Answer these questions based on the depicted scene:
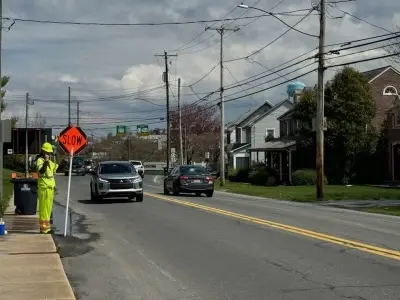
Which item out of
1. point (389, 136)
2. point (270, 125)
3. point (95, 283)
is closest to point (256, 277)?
point (95, 283)

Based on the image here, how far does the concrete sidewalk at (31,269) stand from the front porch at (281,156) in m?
36.3

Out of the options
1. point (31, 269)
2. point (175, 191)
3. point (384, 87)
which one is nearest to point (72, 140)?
point (31, 269)

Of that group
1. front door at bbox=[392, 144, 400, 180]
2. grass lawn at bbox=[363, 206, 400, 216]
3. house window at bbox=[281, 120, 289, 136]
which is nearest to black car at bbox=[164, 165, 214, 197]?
grass lawn at bbox=[363, 206, 400, 216]

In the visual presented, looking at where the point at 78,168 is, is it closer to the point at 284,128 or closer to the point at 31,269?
the point at 284,128

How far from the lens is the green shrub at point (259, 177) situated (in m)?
49.3

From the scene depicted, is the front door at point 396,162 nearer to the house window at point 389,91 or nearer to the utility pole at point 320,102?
the house window at point 389,91

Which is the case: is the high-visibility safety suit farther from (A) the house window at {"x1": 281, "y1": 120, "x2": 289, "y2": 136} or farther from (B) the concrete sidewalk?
(A) the house window at {"x1": 281, "y1": 120, "x2": 289, "y2": 136}

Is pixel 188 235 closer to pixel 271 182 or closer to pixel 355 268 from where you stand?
pixel 355 268

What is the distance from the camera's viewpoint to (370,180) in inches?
1796

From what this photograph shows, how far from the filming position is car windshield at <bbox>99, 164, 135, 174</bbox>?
26.1 meters

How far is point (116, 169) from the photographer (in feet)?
86.6

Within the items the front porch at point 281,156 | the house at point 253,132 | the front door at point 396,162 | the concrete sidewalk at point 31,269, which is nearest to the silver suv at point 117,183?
the concrete sidewalk at point 31,269

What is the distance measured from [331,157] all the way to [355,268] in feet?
121

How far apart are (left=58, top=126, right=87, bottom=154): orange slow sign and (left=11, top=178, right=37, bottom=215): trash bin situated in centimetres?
391
